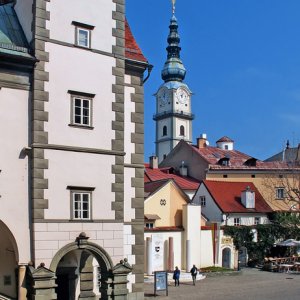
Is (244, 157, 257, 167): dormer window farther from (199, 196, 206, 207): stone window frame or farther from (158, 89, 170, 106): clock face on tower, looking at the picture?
(158, 89, 170, 106): clock face on tower

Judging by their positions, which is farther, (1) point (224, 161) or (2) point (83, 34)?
(1) point (224, 161)

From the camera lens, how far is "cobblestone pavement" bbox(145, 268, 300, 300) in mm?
26203

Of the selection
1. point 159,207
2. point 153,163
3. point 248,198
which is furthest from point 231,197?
point 153,163

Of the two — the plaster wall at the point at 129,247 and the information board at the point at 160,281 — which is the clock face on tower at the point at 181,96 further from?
the plaster wall at the point at 129,247

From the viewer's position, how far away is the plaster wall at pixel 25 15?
17.4 metres

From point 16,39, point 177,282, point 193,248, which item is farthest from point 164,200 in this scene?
point 16,39

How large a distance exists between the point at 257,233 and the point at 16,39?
3075cm

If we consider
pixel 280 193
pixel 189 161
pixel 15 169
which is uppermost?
pixel 189 161

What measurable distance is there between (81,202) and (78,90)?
3612 mm

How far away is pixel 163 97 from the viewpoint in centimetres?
11056

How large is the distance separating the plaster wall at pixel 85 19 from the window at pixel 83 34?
106 mm

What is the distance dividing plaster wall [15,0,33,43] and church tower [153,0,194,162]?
284ft

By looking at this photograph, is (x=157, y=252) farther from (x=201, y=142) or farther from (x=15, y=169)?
(x=201, y=142)

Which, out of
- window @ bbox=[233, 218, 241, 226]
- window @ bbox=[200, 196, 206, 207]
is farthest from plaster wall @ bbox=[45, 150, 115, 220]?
window @ bbox=[200, 196, 206, 207]
